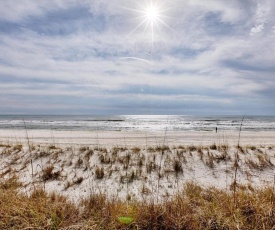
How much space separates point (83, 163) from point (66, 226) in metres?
5.22

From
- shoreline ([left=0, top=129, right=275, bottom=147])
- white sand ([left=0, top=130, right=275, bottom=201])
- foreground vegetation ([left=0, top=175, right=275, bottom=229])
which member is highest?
foreground vegetation ([left=0, top=175, right=275, bottom=229])

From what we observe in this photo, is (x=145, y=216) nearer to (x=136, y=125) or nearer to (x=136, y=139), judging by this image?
(x=136, y=139)

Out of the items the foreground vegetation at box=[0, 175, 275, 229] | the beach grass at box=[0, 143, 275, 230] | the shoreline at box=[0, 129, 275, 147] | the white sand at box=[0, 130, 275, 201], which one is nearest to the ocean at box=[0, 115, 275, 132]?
the shoreline at box=[0, 129, 275, 147]

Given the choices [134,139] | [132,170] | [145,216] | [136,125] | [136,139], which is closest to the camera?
[145,216]

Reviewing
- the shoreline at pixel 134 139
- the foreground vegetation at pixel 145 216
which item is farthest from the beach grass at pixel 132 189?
the shoreline at pixel 134 139

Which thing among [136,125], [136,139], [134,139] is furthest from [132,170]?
[136,125]

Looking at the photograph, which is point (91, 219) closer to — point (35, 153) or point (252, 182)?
point (252, 182)

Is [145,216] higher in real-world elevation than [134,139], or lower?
higher

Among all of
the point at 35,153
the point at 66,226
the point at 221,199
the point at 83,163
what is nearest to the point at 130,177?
the point at 83,163

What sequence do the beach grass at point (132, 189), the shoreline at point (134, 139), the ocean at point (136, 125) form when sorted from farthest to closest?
the ocean at point (136, 125), the shoreline at point (134, 139), the beach grass at point (132, 189)

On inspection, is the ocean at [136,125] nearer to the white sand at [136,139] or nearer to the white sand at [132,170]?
the white sand at [136,139]

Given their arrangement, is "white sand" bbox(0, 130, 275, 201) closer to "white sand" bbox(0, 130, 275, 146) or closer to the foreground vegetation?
the foreground vegetation

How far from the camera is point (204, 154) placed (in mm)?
9438

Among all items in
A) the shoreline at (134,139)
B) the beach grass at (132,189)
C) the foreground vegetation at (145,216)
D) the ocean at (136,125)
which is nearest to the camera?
the foreground vegetation at (145,216)
